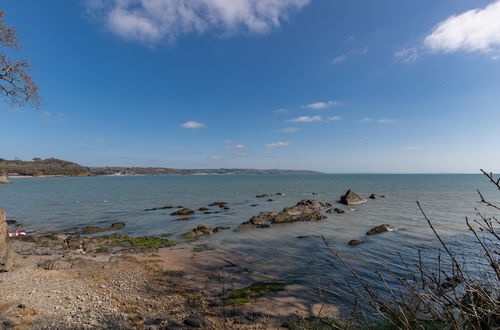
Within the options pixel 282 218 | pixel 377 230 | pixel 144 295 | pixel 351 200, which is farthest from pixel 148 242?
pixel 351 200

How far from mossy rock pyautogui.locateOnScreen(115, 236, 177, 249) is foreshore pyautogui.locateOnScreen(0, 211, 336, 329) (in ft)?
9.82

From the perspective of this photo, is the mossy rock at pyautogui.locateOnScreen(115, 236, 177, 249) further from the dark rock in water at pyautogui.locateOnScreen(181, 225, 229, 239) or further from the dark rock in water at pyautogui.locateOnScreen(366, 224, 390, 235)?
the dark rock in water at pyautogui.locateOnScreen(366, 224, 390, 235)

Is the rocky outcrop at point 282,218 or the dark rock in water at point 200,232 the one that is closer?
the dark rock in water at point 200,232

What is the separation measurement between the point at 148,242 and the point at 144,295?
989 cm

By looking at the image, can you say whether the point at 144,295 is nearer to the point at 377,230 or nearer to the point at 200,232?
the point at 200,232

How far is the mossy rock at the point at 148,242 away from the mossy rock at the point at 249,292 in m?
9.75

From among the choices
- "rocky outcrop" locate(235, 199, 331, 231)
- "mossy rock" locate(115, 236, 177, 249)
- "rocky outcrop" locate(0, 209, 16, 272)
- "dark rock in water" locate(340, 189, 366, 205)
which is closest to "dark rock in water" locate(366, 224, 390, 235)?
"rocky outcrop" locate(235, 199, 331, 231)

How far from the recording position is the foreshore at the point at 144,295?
8359mm

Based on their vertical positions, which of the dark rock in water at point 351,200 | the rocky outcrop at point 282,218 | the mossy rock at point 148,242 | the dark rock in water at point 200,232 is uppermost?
the dark rock in water at point 351,200

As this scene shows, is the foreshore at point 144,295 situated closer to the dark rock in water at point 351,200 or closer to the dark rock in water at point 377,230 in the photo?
the dark rock in water at point 377,230

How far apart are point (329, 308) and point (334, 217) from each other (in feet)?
66.7

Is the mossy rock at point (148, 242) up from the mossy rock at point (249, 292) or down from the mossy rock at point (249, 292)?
down

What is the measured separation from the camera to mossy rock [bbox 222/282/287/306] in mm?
10284

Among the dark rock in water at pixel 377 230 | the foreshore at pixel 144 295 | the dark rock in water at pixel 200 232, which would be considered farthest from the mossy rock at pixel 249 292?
the dark rock in water at pixel 377 230
